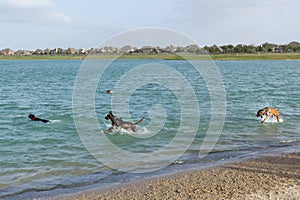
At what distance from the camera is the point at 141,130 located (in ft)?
67.7

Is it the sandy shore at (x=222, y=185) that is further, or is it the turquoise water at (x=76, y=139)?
the turquoise water at (x=76, y=139)

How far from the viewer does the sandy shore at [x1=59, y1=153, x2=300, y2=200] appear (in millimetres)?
9836

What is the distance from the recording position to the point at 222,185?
10719 millimetres

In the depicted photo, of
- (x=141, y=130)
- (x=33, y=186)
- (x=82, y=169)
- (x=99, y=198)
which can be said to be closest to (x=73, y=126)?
(x=141, y=130)

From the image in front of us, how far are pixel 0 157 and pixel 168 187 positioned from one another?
8.29 metres

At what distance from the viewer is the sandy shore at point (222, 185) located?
9836 mm

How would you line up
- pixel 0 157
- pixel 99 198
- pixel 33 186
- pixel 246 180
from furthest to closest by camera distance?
pixel 0 157 < pixel 33 186 < pixel 246 180 < pixel 99 198

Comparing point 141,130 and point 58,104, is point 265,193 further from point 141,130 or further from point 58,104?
point 58,104

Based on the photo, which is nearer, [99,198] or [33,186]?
[99,198]

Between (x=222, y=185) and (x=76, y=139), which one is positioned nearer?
(x=222, y=185)

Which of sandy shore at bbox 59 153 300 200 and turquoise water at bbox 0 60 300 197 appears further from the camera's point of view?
turquoise water at bbox 0 60 300 197

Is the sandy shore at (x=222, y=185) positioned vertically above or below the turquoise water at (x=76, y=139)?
above

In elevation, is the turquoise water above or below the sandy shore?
below

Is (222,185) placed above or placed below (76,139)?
above
